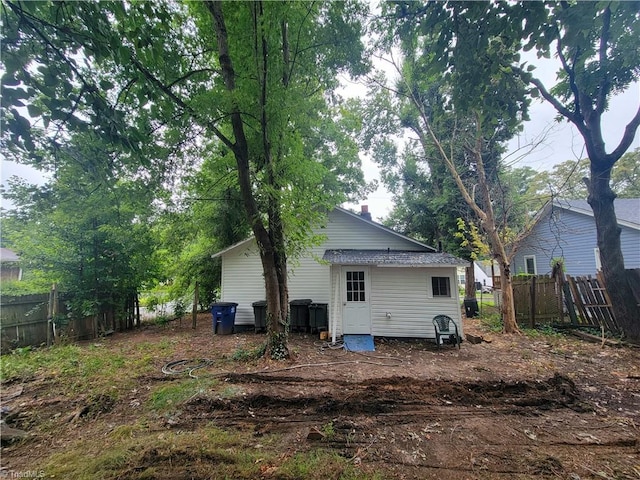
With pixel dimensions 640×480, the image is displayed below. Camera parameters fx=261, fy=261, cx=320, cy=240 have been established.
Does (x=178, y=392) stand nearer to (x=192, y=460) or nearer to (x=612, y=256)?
(x=192, y=460)

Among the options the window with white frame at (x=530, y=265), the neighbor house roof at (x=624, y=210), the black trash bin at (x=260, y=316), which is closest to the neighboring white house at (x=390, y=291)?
the black trash bin at (x=260, y=316)

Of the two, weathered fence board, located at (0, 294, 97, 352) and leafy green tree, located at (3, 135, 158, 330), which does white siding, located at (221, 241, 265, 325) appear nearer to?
leafy green tree, located at (3, 135, 158, 330)

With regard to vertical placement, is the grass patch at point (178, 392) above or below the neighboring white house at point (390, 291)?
below

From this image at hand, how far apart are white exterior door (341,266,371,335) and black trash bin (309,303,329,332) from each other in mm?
851

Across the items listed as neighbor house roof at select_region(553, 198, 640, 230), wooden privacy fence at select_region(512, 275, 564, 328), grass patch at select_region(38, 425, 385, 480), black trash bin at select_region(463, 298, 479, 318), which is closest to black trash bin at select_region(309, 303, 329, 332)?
grass patch at select_region(38, 425, 385, 480)

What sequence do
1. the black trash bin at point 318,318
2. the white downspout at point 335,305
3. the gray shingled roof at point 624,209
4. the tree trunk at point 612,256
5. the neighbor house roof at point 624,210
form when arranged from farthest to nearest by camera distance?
1. the gray shingled roof at point 624,209
2. the neighbor house roof at point 624,210
3. the black trash bin at point 318,318
4. the white downspout at point 335,305
5. the tree trunk at point 612,256

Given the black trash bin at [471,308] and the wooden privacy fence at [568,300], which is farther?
the black trash bin at [471,308]

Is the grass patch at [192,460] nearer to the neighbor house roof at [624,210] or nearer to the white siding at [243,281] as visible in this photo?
the white siding at [243,281]

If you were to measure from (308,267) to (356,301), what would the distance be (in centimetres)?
244

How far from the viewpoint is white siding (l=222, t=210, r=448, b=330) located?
9.98 m

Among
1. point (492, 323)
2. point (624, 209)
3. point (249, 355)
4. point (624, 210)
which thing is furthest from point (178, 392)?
point (624, 209)

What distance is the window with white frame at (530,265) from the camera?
51.7 ft

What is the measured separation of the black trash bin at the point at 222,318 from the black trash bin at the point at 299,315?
2.25m

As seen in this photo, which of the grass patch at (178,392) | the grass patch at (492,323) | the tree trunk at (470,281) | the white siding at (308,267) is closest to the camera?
the grass patch at (178,392)
